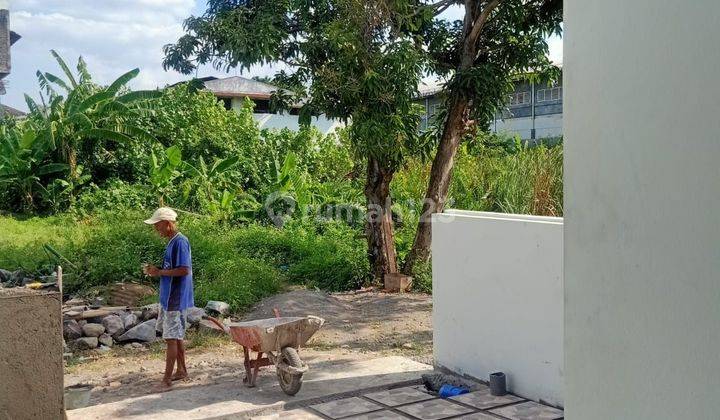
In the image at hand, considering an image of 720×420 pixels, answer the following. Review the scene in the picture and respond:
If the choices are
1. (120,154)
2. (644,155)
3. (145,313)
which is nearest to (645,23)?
(644,155)

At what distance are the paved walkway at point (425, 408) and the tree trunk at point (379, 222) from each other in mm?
6186

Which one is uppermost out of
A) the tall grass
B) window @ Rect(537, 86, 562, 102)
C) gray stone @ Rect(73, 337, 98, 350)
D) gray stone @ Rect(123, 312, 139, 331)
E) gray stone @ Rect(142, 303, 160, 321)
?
window @ Rect(537, 86, 562, 102)

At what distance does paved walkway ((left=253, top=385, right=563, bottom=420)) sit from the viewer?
5863 mm

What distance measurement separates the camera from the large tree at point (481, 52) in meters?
11.2

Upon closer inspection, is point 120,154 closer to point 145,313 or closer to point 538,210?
point 145,313

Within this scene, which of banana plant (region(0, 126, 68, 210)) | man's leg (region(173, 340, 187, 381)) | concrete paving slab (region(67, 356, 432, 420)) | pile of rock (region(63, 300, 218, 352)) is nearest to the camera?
concrete paving slab (region(67, 356, 432, 420))

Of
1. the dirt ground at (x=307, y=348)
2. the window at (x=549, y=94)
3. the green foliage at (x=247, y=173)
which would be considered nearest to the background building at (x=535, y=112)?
the window at (x=549, y=94)

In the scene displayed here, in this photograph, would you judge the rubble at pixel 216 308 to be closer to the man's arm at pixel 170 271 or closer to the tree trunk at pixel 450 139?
the man's arm at pixel 170 271

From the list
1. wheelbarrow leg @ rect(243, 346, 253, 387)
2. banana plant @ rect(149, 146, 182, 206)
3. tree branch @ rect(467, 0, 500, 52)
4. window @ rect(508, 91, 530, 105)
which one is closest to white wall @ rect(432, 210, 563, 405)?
wheelbarrow leg @ rect(243, 346, 253, 387)

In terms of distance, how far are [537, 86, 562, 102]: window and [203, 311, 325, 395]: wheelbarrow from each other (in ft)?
80.5

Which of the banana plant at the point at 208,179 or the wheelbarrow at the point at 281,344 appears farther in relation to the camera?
the banana plant at the point at 208,179

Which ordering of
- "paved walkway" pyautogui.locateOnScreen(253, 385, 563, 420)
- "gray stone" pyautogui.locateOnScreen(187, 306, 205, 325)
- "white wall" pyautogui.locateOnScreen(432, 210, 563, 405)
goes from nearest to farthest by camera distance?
"paved walkway" pyautogui.locateOnScreen(253, 385, 563, 420) → "white wall" pyautogui.locateOnScreen(432, 210, 563, 405) → "gray stone" pyautogui.locateOnScreen(187, 306, 205, 325)

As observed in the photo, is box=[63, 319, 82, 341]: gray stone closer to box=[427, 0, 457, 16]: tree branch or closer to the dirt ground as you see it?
the dirt ground

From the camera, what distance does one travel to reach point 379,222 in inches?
496
